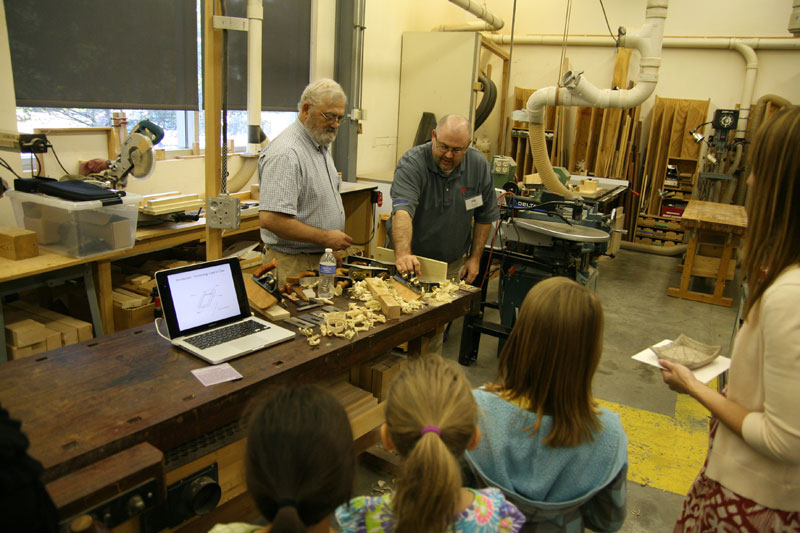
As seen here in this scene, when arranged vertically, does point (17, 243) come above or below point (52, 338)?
above

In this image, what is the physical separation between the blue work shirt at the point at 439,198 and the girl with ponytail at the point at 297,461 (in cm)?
208

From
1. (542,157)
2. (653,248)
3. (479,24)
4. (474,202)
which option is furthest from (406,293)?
(653,248)

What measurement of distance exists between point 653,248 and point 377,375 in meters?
5.65

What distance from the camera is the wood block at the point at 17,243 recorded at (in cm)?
247

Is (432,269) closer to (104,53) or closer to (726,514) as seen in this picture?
(726,514)

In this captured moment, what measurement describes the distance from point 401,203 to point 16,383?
189cm

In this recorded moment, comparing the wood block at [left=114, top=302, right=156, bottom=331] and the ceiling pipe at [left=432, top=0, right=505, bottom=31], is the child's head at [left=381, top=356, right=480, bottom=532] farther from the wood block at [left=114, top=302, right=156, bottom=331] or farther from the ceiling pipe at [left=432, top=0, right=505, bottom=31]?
the ceiling pipe at [left=432, top=0, right=505, bottom=31]

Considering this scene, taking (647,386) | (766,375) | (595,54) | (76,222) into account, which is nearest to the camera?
(766,375)

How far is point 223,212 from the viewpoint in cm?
194

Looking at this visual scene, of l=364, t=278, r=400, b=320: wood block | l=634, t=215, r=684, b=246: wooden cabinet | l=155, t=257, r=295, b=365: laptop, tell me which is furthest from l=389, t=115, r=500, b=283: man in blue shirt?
l=634, t=215, r=684, b=246: wooden cabinet

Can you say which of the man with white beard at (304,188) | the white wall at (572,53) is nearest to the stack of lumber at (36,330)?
the man with white beard at (304,188)

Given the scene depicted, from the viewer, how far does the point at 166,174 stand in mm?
3641

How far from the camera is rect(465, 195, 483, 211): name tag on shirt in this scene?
3084 mm

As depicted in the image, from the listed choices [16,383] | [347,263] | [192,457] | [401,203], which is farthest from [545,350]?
[401,203]
